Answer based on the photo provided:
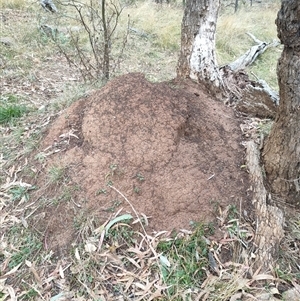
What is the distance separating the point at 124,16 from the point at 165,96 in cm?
531

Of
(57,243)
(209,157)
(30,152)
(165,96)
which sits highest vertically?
(165,96)

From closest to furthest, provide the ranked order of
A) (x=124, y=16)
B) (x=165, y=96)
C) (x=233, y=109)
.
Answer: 1. (x=165, y=96)
2. (x=233, y=109)
3. (x=124, y=16)

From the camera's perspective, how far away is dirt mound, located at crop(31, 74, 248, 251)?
1.95 meters

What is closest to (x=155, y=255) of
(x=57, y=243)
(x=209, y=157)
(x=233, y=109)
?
(x=57, y=243)

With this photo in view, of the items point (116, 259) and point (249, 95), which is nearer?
point (116, 259)

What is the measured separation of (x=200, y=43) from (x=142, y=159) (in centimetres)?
138

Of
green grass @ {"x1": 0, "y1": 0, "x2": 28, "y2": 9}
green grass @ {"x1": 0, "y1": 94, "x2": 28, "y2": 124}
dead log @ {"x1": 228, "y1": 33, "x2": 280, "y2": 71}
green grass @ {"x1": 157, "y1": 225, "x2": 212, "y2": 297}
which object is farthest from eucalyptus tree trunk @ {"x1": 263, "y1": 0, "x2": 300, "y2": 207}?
green grass @ {"x1": 0, "y1": 0, "x2": 28, "y2": 9}

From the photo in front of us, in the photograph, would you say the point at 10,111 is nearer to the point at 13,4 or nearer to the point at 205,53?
the point at 205,53

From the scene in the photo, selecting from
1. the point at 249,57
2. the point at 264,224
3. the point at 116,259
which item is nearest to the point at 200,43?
the point at 264,224

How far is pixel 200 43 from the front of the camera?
9.71 feet

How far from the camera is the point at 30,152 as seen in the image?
2455 millimetres

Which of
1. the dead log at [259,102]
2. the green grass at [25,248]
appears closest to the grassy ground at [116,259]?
the green grass at [25,248]

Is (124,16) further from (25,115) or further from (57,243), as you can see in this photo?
(57,243)

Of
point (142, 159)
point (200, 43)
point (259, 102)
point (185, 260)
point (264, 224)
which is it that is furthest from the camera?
point (200, 43)
